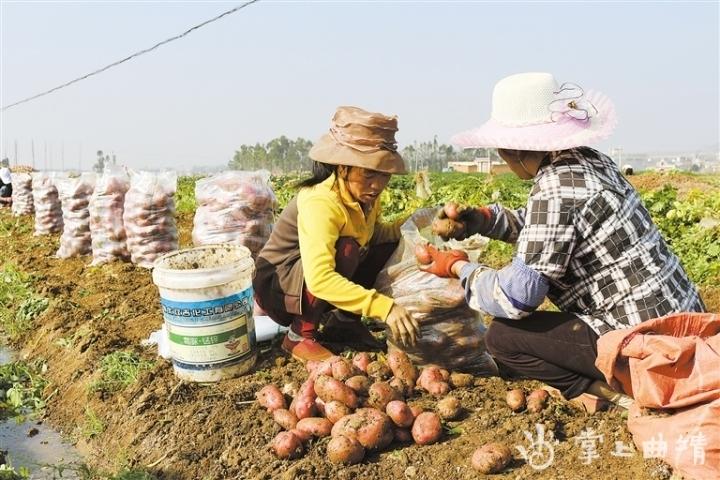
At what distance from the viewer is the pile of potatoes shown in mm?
2285

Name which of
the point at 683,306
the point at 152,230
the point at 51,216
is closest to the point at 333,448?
the point at 683,306

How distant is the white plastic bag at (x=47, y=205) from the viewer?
8516 mm

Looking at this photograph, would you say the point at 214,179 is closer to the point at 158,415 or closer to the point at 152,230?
the point at 152,230

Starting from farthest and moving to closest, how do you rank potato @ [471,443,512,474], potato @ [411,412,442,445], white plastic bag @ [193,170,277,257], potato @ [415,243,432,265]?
1. white plastic bag @ [193,170,277,257]
2. potato @ [415,243,432,265]
3. potato @ [411,412,442,445]
4. potato @ [471,443,512,474]

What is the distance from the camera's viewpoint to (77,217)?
673 cm

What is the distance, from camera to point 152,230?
18.5 feet

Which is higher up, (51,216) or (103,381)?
(51,216)

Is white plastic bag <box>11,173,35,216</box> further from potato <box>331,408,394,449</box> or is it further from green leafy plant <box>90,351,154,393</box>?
potato <box>331,408,394,449</box>

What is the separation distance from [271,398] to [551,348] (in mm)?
1191

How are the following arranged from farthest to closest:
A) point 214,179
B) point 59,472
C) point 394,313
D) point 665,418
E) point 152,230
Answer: point 152,230
point 214,179
point 394,313
point 59,472
point 665,418

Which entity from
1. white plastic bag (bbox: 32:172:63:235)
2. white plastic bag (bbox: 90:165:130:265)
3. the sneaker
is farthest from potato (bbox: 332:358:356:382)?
white plastic bag (bbox: 32:172:63:235)

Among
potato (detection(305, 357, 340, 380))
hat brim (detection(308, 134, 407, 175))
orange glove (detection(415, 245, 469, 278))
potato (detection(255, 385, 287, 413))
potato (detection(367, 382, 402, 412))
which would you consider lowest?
potato (detection(255, 385, 287, 413))

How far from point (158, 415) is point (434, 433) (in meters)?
1.27

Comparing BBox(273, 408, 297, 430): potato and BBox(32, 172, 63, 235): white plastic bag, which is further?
BBox(32, 172, 63, 235): white plastic bag
